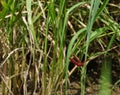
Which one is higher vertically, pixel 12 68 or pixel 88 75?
pixel 12 68

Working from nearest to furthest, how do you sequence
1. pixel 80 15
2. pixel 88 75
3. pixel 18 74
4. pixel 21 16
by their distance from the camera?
pixel 21 16 < pixel 18 74 < pixel 80 15 < pixel 88 75

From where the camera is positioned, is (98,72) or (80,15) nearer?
(80,15)

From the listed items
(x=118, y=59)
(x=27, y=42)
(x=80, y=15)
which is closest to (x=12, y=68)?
→ (x=27, y=42)

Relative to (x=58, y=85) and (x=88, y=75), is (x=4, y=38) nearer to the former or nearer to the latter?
(x=58, y=85)

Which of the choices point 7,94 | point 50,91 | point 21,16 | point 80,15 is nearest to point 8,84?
point 7,94

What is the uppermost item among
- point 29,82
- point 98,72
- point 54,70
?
point 54,70

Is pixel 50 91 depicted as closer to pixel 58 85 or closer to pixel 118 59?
pixel 58 85

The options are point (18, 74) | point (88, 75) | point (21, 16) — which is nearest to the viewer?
point (21, 16)

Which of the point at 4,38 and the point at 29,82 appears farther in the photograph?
the point at 29,82

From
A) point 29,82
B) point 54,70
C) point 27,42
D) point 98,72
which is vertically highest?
point 27,42
